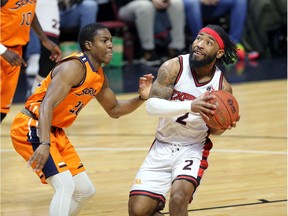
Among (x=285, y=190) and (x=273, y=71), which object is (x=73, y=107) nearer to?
(x=285, y=190)

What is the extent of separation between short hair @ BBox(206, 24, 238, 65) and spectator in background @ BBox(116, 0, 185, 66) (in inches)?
275

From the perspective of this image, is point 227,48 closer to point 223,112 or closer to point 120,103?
point 223,112

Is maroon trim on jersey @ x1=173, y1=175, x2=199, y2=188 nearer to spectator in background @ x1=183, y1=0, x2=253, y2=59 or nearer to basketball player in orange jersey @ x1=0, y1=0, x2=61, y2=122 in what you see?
basketball player in orange jersey @ x1=0, y1=0, x2=61, y2=122

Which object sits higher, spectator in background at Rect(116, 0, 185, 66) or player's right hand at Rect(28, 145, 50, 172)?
player's right hand at Rect(28, 145, 50, 172)

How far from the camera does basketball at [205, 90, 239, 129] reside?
4824 mm

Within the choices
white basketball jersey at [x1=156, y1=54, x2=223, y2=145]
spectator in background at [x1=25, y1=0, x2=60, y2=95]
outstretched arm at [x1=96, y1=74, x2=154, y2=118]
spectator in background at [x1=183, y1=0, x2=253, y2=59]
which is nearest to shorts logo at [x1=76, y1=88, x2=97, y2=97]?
outstretched arm at [x1=96, y1=74, x2=154, y2=118]

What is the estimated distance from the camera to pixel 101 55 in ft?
16.8

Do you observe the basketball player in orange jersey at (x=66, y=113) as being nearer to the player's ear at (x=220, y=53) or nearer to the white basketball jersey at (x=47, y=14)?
the player's ear at (x=220, y=53)

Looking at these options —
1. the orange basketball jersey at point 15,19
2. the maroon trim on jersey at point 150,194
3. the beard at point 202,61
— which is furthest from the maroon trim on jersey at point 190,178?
the orange basketball jersey at point 15,19

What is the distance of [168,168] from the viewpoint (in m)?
5.19

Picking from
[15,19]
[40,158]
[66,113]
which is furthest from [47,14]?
[40,158]

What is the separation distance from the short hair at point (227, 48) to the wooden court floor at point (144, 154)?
47.6 inches

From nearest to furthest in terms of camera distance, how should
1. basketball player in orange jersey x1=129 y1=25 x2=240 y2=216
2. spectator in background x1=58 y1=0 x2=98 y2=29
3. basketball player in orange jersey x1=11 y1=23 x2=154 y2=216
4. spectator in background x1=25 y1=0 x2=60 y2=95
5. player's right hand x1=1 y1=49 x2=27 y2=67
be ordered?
basketball player in orange jersey x1=11 y1=23 x2=154 y2=216 < basketball player in orange jersey x1=129 y1=25 x2=240 y2=216 < player's right hand x1=1 y1=49 x2=27 y2=67 < spectator in background x1=25 y1=0 x2=60 y2=95 < spectator in background x1=58 y1=0 x2=98 y2=29

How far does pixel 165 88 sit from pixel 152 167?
55 cm
